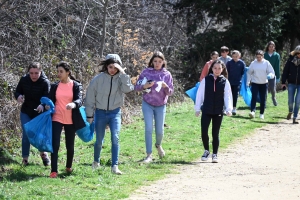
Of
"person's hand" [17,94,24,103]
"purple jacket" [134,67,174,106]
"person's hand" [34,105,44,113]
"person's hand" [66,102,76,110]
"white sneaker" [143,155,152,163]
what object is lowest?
"white sneaker" [143,155,152,163]

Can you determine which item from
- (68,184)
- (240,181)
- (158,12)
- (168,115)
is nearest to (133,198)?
(68,184)

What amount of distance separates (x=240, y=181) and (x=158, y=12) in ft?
48.4

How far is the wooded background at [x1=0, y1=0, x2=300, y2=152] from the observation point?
12.6 meters

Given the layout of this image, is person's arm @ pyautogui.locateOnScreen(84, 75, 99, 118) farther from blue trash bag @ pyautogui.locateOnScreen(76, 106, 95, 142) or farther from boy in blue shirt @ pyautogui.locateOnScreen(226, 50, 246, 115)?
boy in blue shirt @ pyautogui.locateOnScreen(226, 50, 246, 115)

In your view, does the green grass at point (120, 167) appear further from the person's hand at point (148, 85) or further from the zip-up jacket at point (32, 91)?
the person's hand at point (148, 85)

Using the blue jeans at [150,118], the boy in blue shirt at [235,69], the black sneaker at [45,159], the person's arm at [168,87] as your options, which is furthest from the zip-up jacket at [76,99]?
the boy in blue shirt at [235,69]

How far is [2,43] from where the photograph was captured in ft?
41.4

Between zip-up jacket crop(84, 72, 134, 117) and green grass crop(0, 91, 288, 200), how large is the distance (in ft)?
3.24

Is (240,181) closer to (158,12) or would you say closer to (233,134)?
(233,134)

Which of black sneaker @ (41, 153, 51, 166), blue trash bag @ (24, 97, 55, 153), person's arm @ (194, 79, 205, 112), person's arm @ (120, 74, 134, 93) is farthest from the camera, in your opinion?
person's arm @ (194, 79, 205, 112)

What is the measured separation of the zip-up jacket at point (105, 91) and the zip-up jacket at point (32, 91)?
2.73 feet

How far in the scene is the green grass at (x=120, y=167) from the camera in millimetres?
7762

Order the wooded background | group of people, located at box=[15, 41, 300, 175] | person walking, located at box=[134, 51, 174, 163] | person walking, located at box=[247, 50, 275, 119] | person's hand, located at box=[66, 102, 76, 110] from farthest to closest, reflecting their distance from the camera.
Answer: person walking, located at box=[247, 50, 275, 119]
the wooded background
person walking, located at box=[134, 51, 174, 163]
group of people, located at box=[15, 41, 300, 175]
person's hand, located at box=[66, 102, 76, 110]

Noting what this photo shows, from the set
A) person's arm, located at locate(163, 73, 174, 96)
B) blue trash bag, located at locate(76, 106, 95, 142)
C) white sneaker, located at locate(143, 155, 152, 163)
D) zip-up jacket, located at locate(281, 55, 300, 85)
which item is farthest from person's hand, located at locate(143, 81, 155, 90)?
zip-up jacket, located at locate(281, 55, 300, 85)
